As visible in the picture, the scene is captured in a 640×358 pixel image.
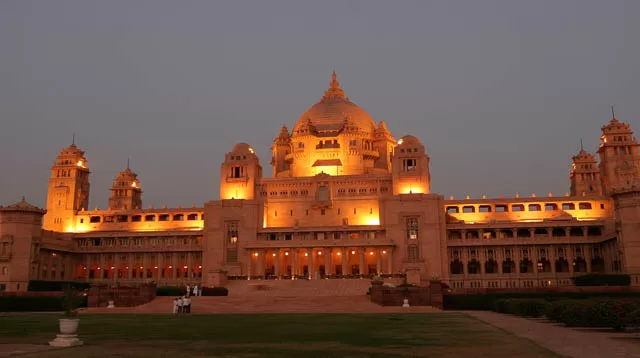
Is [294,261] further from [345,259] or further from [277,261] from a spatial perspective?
[345,259]

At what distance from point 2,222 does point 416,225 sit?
5587 cm

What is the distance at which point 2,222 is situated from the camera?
82750mm

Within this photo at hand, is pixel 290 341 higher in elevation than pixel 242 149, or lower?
lower

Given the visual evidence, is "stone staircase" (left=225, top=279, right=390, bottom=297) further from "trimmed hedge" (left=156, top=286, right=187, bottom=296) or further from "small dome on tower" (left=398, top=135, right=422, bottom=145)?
"small dome on tower" (left=398, top=135, right=422, bottom=145)

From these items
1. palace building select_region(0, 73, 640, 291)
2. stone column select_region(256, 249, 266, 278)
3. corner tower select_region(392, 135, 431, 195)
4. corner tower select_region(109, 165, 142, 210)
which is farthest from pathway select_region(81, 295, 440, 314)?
corner tower select_region(109, 165, 142, 210)

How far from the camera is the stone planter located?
20.9 metres

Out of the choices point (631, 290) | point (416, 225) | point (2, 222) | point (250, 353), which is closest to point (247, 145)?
point (416, 225)

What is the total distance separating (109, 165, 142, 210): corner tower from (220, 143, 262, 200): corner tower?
3747 centimetres

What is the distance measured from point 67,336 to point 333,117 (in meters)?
91.7

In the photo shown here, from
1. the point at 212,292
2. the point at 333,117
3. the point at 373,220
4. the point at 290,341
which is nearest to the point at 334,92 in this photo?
the point at 333,117

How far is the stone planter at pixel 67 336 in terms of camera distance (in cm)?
2086

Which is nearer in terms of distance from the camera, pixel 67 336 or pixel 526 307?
pixel 67 336

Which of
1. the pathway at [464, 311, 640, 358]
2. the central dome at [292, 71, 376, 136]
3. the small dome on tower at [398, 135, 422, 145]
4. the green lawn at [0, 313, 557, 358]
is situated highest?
the central dome at [292, 71, 376, 136]

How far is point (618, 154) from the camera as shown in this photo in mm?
103188
